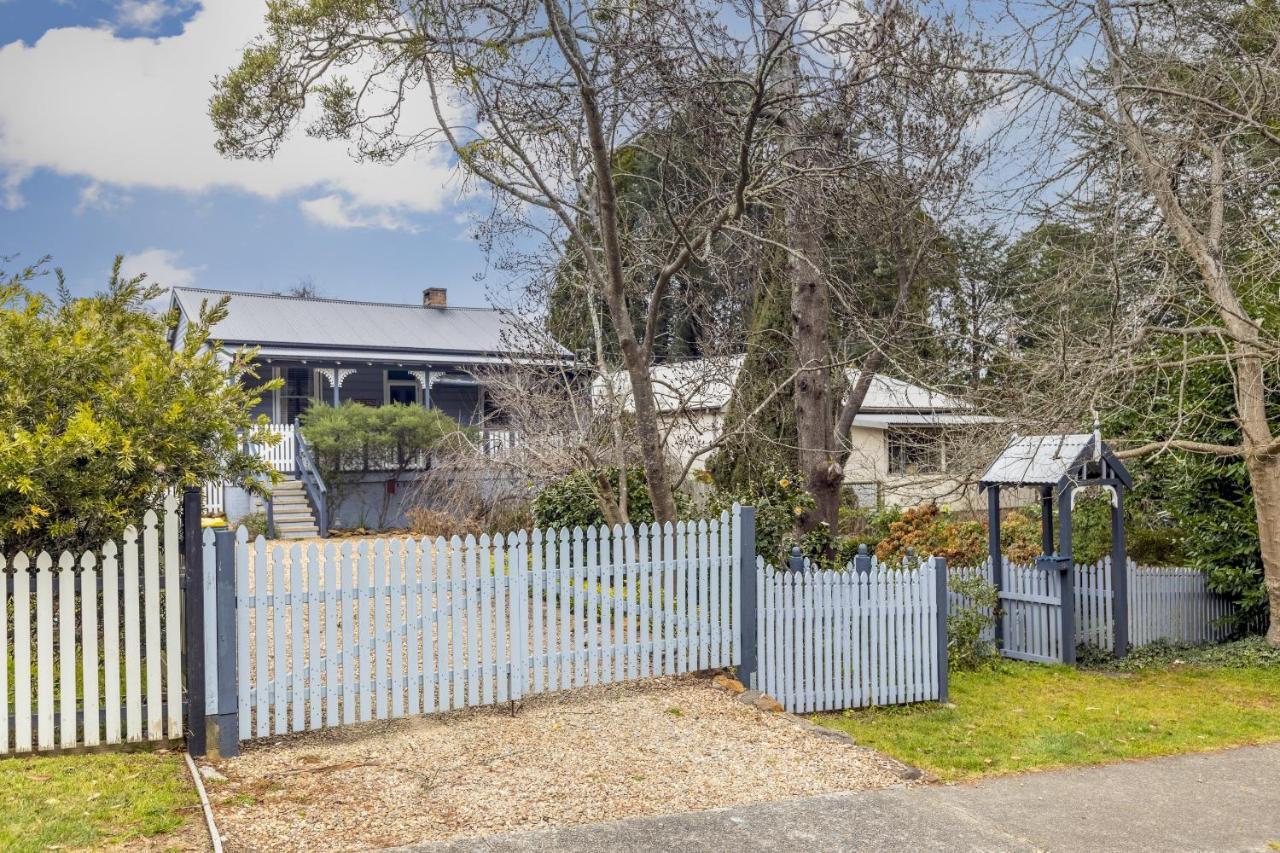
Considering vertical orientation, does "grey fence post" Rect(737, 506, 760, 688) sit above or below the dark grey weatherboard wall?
below

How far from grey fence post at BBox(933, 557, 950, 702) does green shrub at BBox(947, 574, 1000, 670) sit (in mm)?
1306

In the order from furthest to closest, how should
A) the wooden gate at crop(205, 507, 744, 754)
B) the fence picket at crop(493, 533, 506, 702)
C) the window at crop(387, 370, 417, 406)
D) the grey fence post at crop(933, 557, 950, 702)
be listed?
the window at crop(387, 370, 417, 406) → the grey fence post at crop(933, 557, 950, 702) → the fence picket at crop(493, 533, 506, 702) → the wooden gate at crop(205, 507, 744, 754)

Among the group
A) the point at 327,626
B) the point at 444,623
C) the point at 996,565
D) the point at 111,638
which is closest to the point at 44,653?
the point at 111,638

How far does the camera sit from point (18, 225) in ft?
77.6

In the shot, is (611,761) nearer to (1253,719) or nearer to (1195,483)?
(1253,719)

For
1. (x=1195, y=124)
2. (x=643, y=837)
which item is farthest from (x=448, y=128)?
(x=1195, y=124)

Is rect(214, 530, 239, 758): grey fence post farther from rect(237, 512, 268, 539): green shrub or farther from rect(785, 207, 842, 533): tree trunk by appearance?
rect(237, 512, 268, 539): green shrub

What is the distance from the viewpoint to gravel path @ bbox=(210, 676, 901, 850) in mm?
5141

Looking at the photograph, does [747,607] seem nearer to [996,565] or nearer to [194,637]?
[194,637]

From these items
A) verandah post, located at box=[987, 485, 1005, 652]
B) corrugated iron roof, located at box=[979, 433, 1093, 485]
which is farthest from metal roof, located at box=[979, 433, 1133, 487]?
verandah post, located at box=[987, 485, 1005, 652]

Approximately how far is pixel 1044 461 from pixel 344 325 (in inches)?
804

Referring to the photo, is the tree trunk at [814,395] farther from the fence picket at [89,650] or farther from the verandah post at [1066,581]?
the fence picket at [89,650]

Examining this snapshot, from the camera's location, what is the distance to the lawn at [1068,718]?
6871 millimetres

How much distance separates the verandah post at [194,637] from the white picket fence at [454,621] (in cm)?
7
